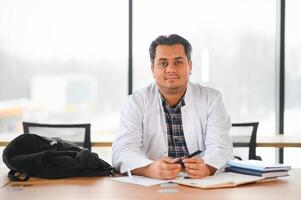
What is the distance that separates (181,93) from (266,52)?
9.19ft

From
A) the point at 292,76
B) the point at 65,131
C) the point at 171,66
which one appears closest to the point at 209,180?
the point at 171,66

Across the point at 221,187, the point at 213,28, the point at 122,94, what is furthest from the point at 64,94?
the point at 221,187

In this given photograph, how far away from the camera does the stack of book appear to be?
2.13 m

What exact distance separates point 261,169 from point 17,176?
3.54 feet

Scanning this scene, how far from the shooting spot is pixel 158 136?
8.31 ft

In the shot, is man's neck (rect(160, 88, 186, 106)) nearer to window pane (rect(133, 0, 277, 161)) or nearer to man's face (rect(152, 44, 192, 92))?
man's face (rect(152, 44, 192, 92))

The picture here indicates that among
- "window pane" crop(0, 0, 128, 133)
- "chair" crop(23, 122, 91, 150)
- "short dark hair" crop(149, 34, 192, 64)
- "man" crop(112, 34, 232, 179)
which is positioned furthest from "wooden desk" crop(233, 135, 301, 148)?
"window pane" crop(0, 0, 128, 133)

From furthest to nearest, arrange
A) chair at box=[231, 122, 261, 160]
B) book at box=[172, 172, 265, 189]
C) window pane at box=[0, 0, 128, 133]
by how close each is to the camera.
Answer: window pane at box=[0, 0, 128, 133] < chair at box=[231, 122, 261, 160] < book at box=[172, 172, 265, 189]

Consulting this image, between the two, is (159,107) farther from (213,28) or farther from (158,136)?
(213,28)

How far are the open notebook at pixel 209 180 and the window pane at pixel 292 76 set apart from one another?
3.18 metres

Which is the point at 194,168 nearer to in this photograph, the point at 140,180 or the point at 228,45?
the point at 140,180

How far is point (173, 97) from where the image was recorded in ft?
8.67

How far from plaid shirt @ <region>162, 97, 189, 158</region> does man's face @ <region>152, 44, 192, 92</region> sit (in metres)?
0.14

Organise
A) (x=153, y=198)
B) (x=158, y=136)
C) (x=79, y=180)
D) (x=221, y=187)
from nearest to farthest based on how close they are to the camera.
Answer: (x=153, y=198) → (x=221, y=187) → (x=79, y=180) → (x=158, y=136)
